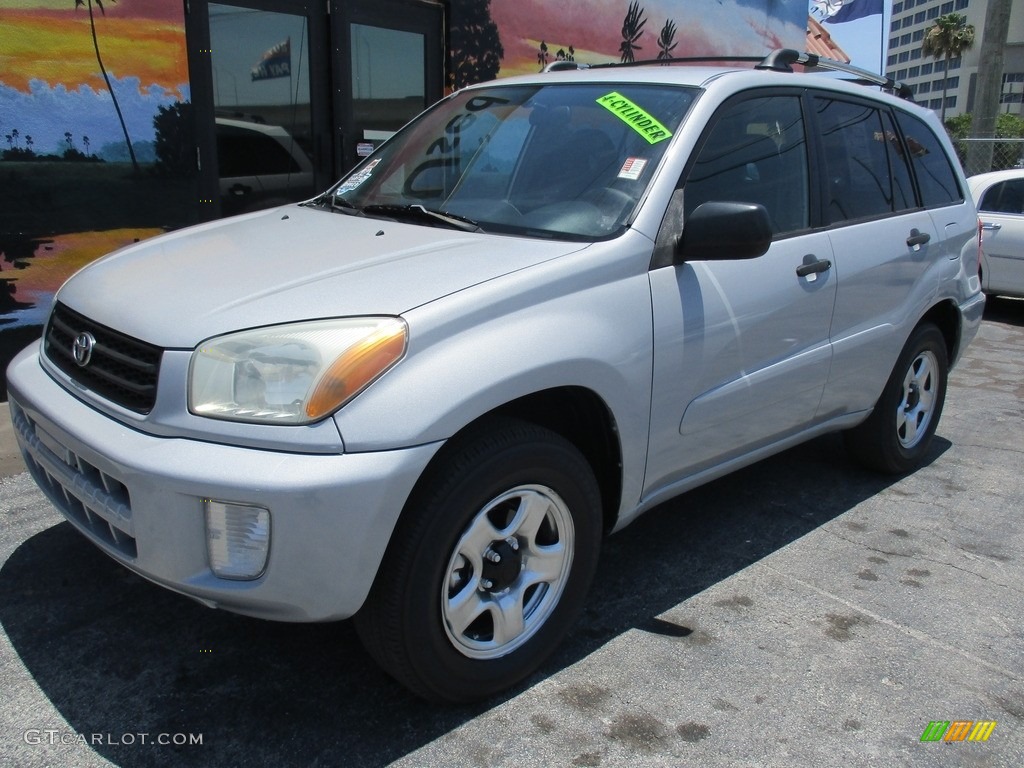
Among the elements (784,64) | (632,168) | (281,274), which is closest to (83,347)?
(281,274)

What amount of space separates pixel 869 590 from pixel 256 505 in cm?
239

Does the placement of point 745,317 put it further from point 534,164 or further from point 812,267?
point 534,164

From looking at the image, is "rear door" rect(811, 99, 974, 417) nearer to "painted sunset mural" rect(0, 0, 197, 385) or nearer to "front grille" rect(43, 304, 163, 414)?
"front grille" rect(43, 304, 163, 414)

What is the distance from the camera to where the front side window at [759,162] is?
3.22 metres

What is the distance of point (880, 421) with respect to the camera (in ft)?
14.3

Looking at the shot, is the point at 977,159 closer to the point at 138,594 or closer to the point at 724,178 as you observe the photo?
the point at 724,178

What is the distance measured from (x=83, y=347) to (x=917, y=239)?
3.45 meters

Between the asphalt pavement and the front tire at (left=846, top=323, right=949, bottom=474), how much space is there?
1.73 feet

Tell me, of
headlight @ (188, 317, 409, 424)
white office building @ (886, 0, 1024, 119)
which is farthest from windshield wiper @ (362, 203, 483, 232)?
white office building @ (886, 0, 1024, 119)

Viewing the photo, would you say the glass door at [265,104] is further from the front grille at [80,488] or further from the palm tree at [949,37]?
the palm tree at [949,37]

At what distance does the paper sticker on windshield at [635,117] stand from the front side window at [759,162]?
0.53 ft

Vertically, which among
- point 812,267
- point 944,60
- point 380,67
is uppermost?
point 944,60

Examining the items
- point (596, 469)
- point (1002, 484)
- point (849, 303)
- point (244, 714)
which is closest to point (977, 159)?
point (1002, 484)
